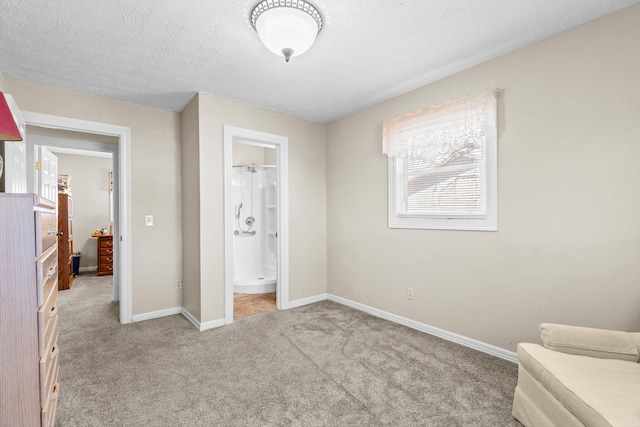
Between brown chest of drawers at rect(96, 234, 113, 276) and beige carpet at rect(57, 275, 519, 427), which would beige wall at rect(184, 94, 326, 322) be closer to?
beige carpet at rect(57, 275, 519, 427)

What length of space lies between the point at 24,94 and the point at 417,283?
13.5 feet

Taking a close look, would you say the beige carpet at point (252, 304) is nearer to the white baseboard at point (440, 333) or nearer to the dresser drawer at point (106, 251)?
the white baseboard at point (440, 333)

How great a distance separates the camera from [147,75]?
271cm

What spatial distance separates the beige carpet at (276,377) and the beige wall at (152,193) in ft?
1.44

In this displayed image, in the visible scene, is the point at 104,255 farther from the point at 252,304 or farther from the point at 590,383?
the point at 590,383

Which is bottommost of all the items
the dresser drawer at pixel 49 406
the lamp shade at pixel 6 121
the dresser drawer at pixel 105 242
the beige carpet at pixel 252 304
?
the beige carpet at pixel 252 304

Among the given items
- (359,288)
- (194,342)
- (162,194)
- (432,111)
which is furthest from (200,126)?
(359,288)

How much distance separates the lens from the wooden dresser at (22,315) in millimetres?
1221

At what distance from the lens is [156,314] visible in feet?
11.4

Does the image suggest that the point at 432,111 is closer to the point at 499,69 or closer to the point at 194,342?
the point at 499,69

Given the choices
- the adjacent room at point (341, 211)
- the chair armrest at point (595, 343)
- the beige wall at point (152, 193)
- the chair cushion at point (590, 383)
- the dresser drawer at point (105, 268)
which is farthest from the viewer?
the dresser drawer at point (105, 268)

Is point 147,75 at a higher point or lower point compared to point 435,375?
higher

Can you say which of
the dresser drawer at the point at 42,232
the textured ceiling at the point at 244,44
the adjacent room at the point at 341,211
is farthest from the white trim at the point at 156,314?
the textured ceiling at the point at 244,44

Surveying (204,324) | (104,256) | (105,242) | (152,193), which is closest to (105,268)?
(104,256)
